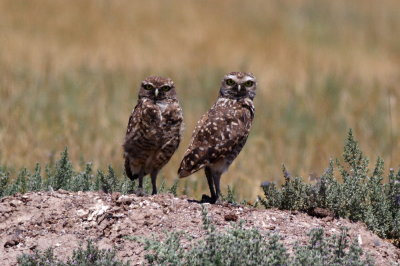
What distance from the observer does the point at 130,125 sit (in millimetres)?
7988

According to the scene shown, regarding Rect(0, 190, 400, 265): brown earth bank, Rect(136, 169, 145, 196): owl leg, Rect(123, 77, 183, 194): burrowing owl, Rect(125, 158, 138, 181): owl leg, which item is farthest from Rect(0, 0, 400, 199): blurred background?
Rect(0, 190, 400, 265): brown earth bank

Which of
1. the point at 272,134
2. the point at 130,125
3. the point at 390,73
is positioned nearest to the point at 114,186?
the point at 130,125

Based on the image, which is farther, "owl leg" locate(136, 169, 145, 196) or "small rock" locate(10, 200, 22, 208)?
"owl leg" locate(136, 169, 145, 196)

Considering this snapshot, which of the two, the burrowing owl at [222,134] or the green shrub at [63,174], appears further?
Answer: the green shrub at [63,174]

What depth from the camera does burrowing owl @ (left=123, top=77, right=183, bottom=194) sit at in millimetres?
7766

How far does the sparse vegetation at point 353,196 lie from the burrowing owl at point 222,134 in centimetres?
43

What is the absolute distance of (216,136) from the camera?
24.7 feet

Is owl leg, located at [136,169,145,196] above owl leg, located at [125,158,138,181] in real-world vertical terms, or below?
below

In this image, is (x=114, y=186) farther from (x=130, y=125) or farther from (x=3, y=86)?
(x=3, y=86)

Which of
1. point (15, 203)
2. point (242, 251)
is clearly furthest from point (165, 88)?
point (242, 251)

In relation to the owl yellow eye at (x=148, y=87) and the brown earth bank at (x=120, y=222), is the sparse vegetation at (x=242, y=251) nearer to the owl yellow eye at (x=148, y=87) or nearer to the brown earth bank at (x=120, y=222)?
the brown earth bank at (x=120, y=222)

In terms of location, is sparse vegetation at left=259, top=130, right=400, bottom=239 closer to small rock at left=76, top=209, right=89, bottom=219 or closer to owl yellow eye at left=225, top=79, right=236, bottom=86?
owl yellow eye at left=225, top=79, right=236, bottom=86

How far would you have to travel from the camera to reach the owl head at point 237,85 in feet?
26.3

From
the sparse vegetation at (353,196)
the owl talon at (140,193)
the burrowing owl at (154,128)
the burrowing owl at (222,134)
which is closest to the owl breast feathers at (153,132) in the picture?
the burrowing owl at (154,128)
